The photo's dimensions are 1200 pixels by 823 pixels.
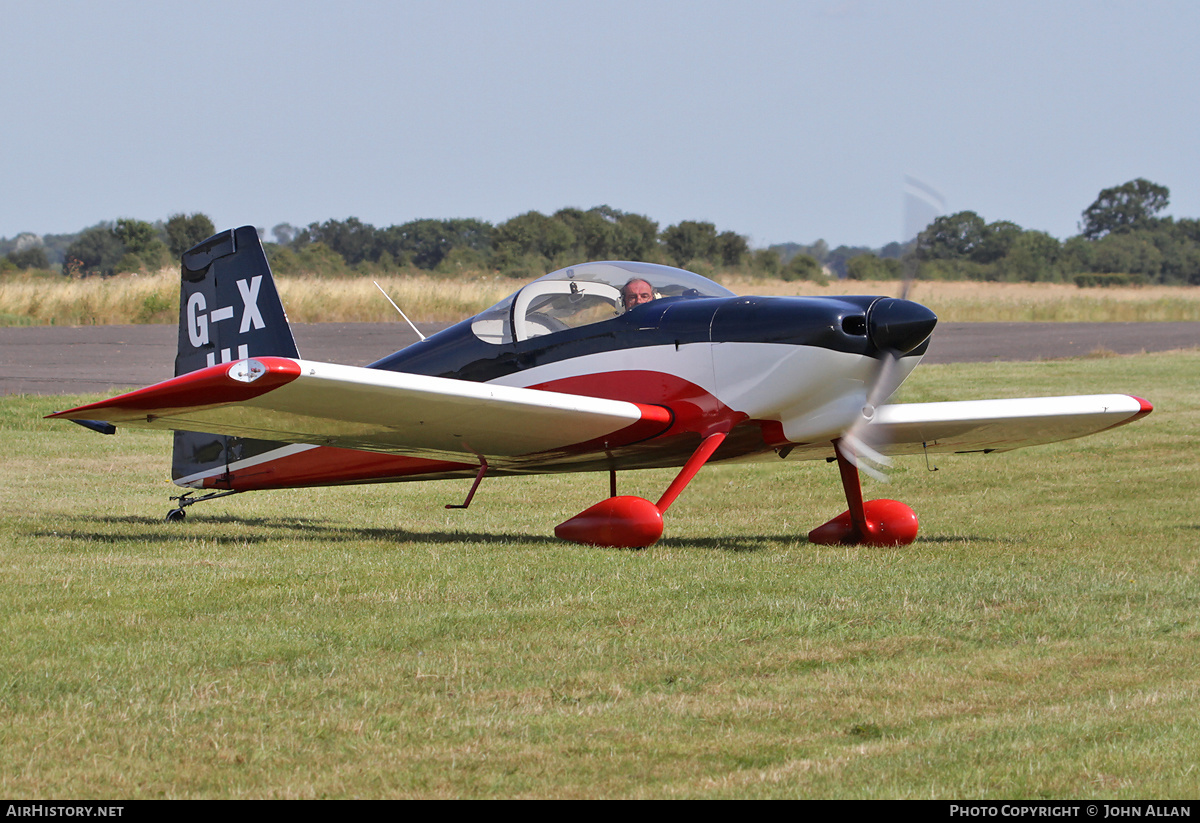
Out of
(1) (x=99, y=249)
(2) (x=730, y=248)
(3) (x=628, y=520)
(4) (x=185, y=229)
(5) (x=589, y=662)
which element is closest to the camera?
(5) (x=589, y=662)

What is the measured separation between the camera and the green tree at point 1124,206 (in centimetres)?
10693

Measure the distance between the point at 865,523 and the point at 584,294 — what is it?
2521 mm

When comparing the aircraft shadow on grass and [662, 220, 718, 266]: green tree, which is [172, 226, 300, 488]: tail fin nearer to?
the aircraft shadow on grass

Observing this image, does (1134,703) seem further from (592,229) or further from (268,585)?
(592,229)

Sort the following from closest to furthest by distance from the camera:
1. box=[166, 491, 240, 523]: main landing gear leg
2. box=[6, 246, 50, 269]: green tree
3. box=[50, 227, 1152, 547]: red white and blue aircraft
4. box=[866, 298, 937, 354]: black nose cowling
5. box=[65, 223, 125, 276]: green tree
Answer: box=[50, 227, 1152, 547]: red white and blue aircraft < box=[866, 298, 937, 354]: black nose cowling < box=[166, 491, 240, 523]: main landing gear leg < box=[65, 223, 125, 276]: green tree < box=[6, 246, 50, 269]: green tree

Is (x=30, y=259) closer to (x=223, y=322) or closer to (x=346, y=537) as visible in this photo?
(x=223, y=322)

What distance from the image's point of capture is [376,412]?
709cm

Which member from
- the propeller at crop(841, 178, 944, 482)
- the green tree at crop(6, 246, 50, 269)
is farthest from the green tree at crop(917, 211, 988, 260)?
the green tree at crop(6, 246, 50, 269)

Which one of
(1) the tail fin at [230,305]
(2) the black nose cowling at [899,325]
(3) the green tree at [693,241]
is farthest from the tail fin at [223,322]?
(3) the green tree at [693,241]

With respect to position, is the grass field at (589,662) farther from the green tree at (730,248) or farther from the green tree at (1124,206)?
the green tree at (1124,206)

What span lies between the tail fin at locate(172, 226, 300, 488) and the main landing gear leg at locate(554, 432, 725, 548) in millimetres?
2905

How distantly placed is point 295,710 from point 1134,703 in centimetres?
292

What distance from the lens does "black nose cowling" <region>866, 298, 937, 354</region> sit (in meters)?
7.11

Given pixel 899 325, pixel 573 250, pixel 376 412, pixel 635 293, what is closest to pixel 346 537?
pixel 376 412
